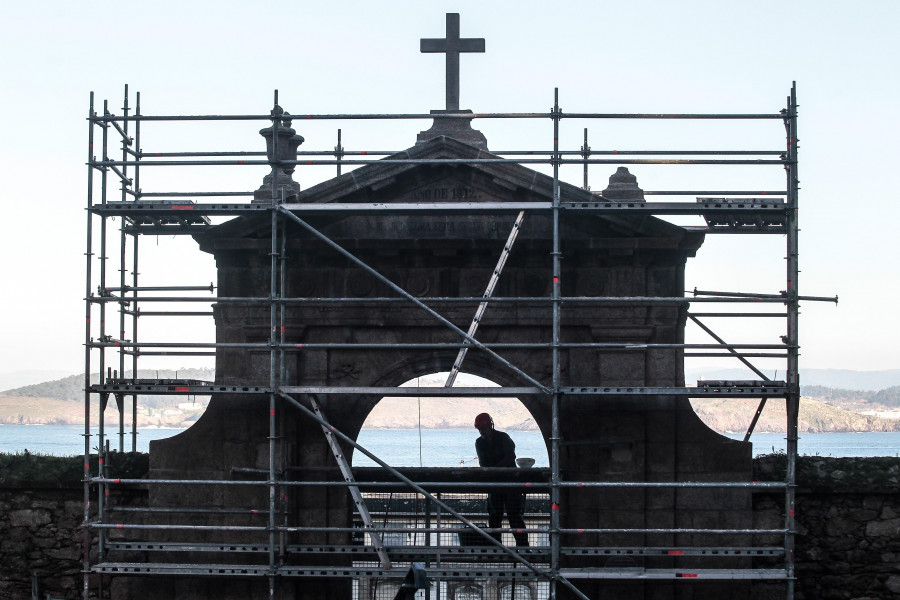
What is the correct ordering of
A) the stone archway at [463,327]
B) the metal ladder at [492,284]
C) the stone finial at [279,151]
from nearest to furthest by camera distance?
the metal ladder at [492,284] → the stone finial at [279,151] → the stone archway at [463,327]

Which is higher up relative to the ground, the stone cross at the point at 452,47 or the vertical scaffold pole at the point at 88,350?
the stone cross at the point at 452,47

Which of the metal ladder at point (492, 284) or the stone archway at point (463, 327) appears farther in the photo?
the stone archway at point (463, 327)

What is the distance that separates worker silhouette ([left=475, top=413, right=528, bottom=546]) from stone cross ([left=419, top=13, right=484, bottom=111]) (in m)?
3.96

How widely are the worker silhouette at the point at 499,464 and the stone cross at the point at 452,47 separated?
3964mm

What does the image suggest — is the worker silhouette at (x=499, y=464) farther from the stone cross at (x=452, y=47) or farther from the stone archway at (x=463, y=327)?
the stone cross at (x=452, y=47)

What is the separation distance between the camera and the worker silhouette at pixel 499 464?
576 inches

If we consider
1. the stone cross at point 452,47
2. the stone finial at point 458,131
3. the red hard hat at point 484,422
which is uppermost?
the stone cross at point 452,47

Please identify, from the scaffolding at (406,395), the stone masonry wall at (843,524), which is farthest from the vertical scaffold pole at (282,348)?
the stone masonry wall at (843,524)

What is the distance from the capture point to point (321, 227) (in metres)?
13.6

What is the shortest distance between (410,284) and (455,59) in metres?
2.86

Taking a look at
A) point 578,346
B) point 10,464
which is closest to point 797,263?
point 578,346

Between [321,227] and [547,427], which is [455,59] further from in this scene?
[547,427]

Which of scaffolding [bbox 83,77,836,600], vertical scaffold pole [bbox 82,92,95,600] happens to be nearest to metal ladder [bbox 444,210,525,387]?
scaffolding [bbox 83,77,836,600]

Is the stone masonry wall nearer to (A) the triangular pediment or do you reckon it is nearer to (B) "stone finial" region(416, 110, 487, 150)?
(A) the triangular pediment
